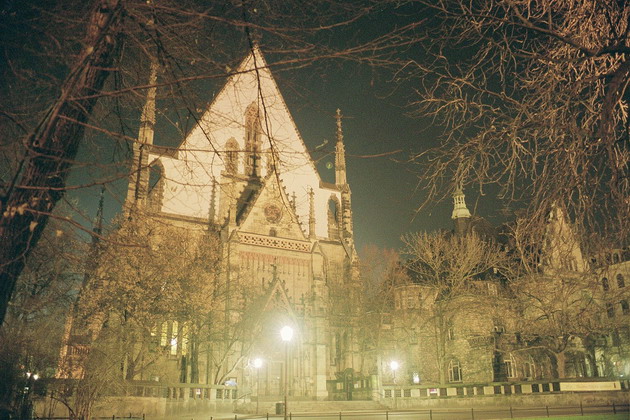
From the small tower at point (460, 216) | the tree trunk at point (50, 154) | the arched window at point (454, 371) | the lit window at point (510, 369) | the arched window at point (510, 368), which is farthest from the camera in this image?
the small tower at point (460, 216)

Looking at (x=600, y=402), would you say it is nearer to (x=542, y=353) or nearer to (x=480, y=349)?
(x=480, y=349)

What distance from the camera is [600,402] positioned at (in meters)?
22.0

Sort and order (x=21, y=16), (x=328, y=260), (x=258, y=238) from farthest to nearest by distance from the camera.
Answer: (x=328, y=260) → (x=258, y=238) → (x=21, y=16)

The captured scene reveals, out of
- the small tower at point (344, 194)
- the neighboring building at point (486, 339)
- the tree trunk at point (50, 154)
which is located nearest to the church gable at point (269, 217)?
the small tower at point (344, 194)

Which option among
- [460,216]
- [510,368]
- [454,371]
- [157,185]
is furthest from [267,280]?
[460,216]

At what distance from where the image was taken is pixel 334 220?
47.3 meters

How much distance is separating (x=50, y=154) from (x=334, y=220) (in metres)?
43.1

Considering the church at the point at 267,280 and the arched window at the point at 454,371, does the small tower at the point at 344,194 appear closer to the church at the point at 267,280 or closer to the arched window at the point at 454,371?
the church at the point at 267,280

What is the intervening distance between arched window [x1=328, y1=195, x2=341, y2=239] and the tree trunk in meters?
41.3

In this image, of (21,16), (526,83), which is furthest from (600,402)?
(21,16)

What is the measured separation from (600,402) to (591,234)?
2093 centimetres

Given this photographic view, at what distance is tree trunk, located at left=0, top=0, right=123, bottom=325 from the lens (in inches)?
167

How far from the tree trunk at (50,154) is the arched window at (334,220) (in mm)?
41250

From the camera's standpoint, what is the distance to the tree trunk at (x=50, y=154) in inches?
167
